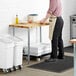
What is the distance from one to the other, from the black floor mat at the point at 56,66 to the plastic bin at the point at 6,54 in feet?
2.06

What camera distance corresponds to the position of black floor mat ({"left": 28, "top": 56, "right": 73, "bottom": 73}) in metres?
4.94

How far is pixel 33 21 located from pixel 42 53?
0.77 meters

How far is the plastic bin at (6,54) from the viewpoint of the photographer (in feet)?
15.3

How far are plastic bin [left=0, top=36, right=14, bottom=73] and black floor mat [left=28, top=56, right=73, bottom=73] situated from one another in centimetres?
63

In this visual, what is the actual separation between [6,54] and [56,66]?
1.11m

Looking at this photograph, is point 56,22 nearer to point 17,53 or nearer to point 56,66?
point 56,66

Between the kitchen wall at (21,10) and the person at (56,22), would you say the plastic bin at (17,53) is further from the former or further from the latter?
the person at (56,22)

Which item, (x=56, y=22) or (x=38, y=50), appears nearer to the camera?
(x=56, y=22)

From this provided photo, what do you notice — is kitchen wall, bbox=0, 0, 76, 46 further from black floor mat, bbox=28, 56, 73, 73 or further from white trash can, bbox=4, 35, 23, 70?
black floor mat, bbox=28, 56, 73, 73

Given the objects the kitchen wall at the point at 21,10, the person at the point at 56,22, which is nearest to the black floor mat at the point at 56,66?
the person at the point at 56,22

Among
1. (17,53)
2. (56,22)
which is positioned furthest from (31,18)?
(17,53)

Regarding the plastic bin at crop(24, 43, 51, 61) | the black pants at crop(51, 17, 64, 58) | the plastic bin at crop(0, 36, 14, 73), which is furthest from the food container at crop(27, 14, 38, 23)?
the plastic bin at crop(0, 36, 14, 73)

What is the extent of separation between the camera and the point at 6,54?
15.2ft

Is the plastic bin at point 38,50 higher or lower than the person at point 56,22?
lower
